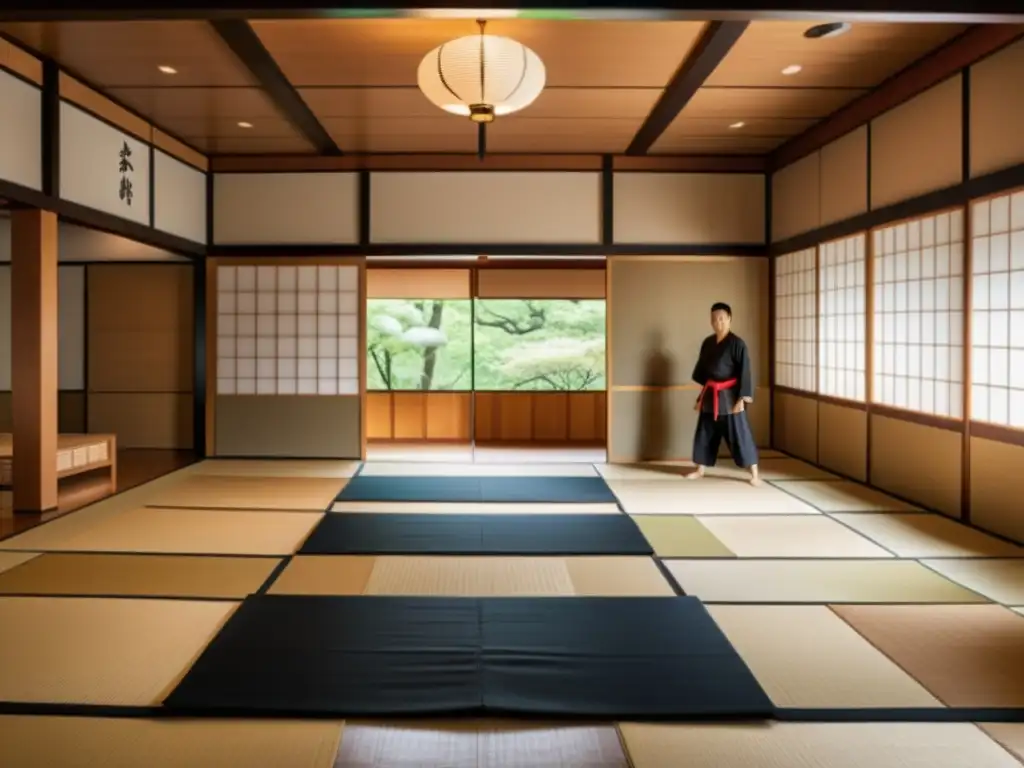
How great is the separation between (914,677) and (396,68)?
4258mm

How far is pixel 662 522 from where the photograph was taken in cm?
476

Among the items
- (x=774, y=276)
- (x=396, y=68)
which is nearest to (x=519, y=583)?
(x=396, y=68)

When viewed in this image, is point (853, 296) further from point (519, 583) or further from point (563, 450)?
point (519, 583)

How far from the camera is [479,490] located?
5789 mm

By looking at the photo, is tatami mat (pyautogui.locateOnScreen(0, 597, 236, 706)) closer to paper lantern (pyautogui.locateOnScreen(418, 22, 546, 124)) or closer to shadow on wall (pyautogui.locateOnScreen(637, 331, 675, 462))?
paper lantern (pyautogui.locateOnScreen(418, 22, 546, 124))

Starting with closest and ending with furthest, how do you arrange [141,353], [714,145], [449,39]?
[449,39] < [714,145] < [141,353]

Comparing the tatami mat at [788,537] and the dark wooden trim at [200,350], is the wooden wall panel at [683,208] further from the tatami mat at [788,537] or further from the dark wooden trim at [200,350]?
the dark wooden trim at [200,350]

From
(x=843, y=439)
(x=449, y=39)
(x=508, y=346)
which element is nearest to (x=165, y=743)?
(x=449, y=39)

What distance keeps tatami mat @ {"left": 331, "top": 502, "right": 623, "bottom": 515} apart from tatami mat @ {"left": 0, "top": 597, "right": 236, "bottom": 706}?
193 cm

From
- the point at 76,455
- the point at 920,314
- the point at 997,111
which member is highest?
the point at 997,111

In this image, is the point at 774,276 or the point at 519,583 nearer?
the point at 519,583

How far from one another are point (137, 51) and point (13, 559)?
285 centimetres

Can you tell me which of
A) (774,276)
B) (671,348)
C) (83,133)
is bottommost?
(671,348)

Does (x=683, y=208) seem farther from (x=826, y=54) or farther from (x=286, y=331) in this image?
(x=286, y=331)
